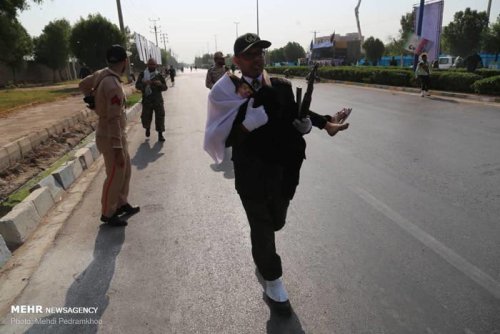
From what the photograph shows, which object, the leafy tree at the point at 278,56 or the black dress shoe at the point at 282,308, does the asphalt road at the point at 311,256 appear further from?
the leafy tree at the point at 278,56

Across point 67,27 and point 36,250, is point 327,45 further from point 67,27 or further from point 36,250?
point 36,250

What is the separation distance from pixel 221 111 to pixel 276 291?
1.29 metres

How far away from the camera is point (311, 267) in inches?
129

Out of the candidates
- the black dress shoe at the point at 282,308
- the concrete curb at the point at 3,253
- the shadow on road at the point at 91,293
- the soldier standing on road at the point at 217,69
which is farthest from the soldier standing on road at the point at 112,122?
the soldier standing on road at the point at 217,69

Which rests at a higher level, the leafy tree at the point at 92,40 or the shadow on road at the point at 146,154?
the leafy tree at the point at 92,40

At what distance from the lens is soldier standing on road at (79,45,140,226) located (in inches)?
161

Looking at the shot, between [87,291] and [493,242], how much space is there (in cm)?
343

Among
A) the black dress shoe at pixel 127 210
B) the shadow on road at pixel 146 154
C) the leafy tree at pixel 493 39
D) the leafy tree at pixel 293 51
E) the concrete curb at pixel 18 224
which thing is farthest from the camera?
the leafy tree at pixel 293 51

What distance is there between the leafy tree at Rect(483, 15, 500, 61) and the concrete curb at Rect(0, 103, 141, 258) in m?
54.8

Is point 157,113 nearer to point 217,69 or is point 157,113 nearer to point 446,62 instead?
point 217,69

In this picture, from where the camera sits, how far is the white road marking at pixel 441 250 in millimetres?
2945

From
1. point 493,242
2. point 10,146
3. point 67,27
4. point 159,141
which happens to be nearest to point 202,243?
point 493,242

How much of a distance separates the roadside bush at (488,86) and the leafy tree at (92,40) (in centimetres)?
2625

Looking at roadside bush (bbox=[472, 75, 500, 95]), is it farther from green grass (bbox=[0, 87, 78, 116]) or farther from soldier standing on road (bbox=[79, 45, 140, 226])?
green grass (bbox=[0, 87, 78, 116])
